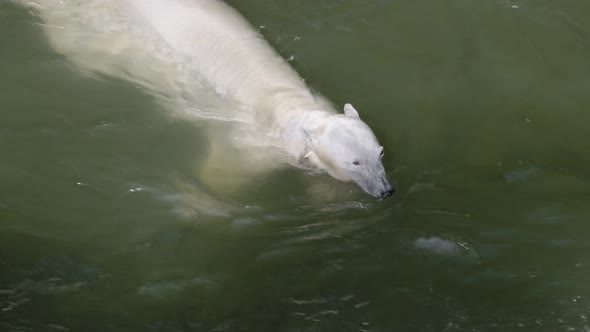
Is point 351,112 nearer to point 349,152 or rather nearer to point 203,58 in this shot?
point 349,152

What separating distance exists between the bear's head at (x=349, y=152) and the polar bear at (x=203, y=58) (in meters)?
0.01

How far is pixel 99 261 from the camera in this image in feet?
16.5

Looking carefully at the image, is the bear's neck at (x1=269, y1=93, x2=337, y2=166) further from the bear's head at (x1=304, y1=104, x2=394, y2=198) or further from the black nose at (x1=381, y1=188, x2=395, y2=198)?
the black nose at (x1=381, y1=188, x2=395, y2=198)

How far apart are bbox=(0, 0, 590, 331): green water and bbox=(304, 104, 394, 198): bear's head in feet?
0.59

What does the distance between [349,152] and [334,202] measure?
0.41 metres

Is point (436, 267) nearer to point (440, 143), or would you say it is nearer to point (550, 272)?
point (550, 272)

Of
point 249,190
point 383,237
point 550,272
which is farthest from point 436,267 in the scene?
point 249,190

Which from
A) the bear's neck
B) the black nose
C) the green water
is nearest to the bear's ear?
the bear's neck

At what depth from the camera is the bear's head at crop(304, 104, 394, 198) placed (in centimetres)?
569

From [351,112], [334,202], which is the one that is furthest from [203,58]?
[334,202]

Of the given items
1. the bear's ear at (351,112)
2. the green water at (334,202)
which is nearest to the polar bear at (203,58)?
the bear's ear at (351,112)

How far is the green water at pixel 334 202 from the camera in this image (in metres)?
4.89

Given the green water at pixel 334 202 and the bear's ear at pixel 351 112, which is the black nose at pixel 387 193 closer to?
the green water at pixel 334 202

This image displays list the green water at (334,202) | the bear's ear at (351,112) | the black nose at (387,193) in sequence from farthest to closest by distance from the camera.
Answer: the bear's ear at (351,112)
the black nose at (387,193)
the green water at (334,202)
